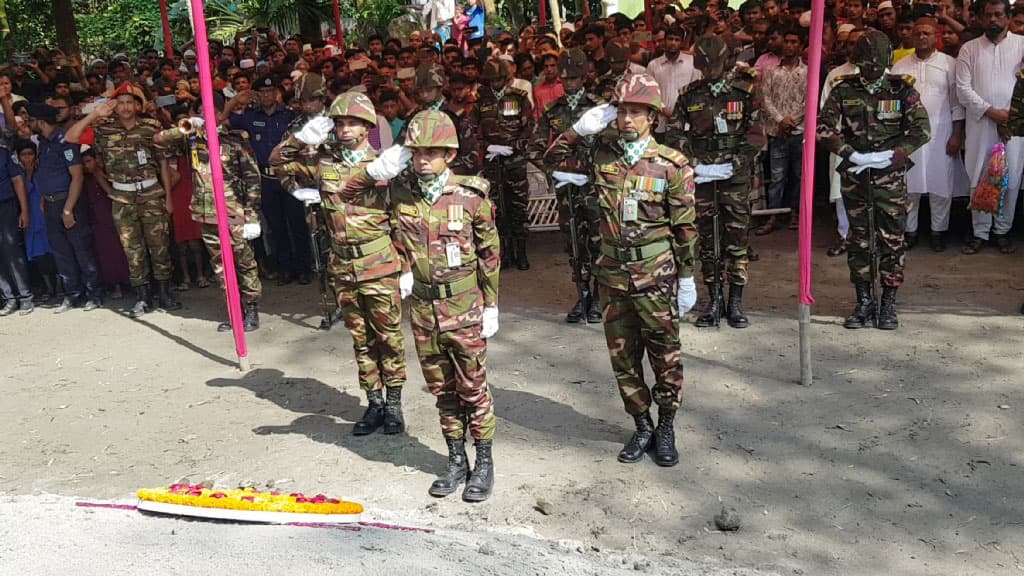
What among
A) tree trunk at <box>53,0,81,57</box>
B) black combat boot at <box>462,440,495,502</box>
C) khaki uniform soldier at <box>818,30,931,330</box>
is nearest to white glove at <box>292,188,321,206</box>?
black combat boot at <box>462,440,495,502</box>

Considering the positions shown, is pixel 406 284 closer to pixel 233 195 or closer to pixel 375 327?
pixel 375 327

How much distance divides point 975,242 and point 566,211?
4160 millimetres

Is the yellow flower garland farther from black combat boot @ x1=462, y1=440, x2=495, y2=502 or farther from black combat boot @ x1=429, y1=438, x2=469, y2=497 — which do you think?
black combat boot @ x1=462, y1=440, x2=495, y2=502

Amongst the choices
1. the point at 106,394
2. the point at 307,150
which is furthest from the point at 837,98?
the point at 106,394

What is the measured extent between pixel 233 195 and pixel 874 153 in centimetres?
555

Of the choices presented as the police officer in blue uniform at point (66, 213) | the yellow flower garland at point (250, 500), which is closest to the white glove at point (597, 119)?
the yellow flower garland at point (250, 500)

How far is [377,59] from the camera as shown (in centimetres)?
1256

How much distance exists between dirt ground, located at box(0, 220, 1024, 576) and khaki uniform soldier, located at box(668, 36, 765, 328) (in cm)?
46

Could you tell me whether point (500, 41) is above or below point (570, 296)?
above

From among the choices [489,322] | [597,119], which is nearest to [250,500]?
[489,322]

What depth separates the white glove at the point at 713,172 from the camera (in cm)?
747

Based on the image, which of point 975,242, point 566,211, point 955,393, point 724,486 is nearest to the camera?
point 724,486

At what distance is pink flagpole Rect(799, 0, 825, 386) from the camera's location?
6039mm

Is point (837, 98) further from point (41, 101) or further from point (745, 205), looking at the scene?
point (41, 101)
